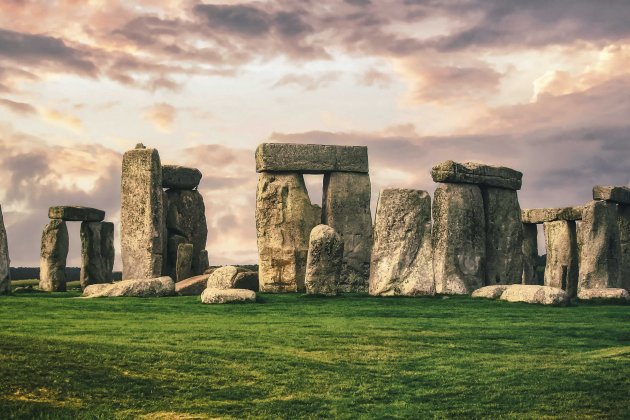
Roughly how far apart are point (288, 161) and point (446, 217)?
4798 mm

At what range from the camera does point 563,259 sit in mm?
28078

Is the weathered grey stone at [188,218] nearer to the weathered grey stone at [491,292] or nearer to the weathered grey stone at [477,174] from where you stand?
the weathered grey stone at [477,174]

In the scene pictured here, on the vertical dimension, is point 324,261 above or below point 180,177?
below

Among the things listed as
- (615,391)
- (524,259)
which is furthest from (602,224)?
(615,391)

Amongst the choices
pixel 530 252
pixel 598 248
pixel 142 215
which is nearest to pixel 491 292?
pixel 598 248

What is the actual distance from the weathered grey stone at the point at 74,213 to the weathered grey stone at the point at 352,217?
275 inches

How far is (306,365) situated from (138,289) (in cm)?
1024

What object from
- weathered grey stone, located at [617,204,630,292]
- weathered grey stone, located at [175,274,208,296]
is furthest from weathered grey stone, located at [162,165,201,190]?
weathered grey stone, located at [617,204,630,292]

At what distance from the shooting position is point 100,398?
1214 cm

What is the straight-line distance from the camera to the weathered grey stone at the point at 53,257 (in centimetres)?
2869

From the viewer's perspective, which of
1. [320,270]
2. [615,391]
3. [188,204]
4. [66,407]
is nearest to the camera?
[66,407]

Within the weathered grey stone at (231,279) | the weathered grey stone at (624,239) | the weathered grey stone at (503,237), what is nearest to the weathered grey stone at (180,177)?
the weathered grey stone at (231,279)

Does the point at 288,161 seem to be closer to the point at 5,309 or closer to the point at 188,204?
the point at 188,204

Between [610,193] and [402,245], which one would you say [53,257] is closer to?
[402,245]
